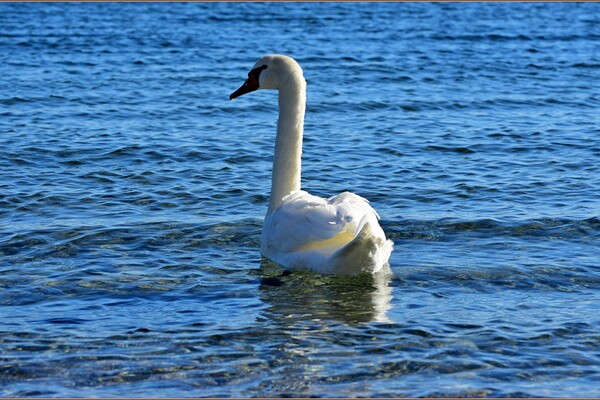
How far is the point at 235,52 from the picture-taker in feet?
79.5

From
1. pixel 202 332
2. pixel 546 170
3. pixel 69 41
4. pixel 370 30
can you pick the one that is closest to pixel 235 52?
pixel 69 41

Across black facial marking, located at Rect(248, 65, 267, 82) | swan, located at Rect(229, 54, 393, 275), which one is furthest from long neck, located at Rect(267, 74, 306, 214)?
black facial marking, located at Rect(248, 65, 267, 82)

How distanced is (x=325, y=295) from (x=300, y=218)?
0.70 metres

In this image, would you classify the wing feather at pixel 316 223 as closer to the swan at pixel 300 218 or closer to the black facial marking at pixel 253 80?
the swan at pixel 300 218

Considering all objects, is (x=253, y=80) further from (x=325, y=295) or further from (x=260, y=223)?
(x=325, y=295)

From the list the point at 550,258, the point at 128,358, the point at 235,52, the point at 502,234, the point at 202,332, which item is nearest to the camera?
the point at 128,358

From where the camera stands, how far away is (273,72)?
9.58 meters

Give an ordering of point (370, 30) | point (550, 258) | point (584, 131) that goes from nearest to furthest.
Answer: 1. point (550, 258)
2. point (584, 131)
3. point (370, 30)

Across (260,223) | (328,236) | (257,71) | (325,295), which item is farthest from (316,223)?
(260,223)

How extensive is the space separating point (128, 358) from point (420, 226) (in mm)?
4503

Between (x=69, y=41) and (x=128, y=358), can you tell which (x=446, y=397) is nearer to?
(x=128, y=358)

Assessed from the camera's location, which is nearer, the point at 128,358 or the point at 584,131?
the point at 128,358

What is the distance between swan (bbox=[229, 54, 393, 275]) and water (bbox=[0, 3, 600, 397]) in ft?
0.78

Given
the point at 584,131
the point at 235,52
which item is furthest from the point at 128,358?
the point at 235,52
